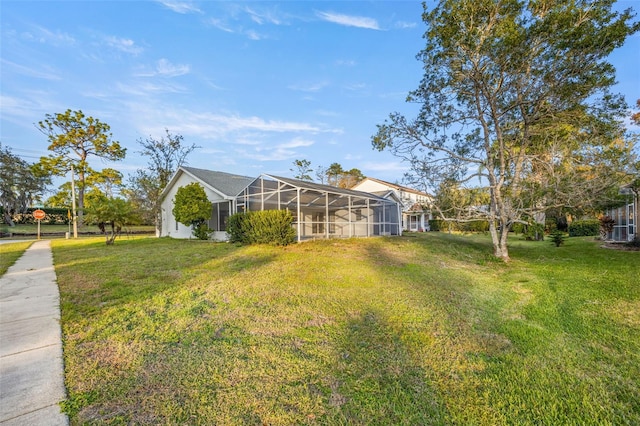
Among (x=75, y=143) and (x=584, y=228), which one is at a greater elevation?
(x=75, y=143)

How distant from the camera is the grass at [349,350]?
201 centimetres

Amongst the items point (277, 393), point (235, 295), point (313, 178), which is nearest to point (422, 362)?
point (277, 393)

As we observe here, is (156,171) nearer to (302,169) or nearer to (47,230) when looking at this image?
(47,230)

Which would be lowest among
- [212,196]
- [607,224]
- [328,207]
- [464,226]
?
[464,226]

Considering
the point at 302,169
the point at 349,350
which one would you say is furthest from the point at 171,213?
the point at 302,169

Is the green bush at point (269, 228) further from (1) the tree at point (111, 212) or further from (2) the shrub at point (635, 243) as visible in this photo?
(2) the shrub at point (635, 243)

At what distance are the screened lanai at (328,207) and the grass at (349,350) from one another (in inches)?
320

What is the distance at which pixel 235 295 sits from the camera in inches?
189

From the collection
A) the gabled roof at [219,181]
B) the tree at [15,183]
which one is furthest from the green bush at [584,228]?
the tree at [15,183]

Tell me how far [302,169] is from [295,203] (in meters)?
21.8

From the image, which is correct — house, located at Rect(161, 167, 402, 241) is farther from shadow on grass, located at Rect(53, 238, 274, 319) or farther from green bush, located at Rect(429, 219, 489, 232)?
green bush, located at Rect(429, 219, 489, 232)

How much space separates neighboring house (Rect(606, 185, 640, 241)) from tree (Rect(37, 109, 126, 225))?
36.9 m

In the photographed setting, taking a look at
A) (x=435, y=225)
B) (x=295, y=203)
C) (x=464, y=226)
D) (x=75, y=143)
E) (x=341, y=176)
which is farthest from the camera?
(x=341, y=176)

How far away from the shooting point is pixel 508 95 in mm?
9500
